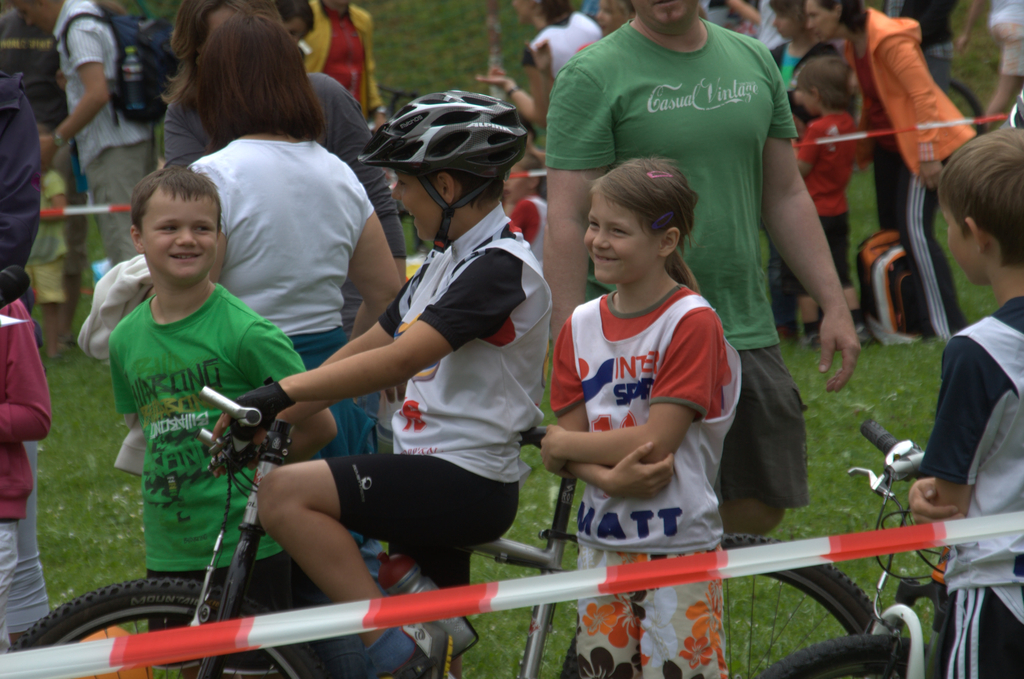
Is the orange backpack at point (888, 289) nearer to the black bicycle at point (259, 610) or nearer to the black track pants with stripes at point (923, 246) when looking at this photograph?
the black track pants with stripes at point (923, 246)

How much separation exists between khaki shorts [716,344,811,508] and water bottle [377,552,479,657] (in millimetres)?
972

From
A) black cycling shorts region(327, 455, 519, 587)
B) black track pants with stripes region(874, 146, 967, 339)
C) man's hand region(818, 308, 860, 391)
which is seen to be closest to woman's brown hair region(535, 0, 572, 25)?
black track pants with stripes region(874, 146, 967, 339)

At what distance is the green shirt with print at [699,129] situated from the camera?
10.0 ft

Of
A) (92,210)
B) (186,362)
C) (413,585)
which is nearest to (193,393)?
(186,362)

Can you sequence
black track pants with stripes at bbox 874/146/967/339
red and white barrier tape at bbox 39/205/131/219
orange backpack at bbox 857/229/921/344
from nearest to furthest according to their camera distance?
black track pants with stripes at bbox 874/146/967/339 < orange backpack at bbox 857/229/921/344 < red and white barrier tape at bbox 39/205/131/219

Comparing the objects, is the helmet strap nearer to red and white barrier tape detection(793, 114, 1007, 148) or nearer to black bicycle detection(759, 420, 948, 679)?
black bicycle detection(759, 420, 948, 679)

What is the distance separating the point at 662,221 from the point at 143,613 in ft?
5.52

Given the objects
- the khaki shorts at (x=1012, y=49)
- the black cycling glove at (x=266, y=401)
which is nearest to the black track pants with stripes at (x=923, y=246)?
the khaki shorts at (x=1012, y=49)

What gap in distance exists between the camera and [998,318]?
205 centimetres

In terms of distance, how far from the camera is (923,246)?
22.4 feet

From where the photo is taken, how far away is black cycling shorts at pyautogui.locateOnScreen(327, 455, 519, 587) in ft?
8.59

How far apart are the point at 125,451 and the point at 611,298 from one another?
1531 mm

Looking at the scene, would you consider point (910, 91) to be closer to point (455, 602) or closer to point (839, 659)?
point (839, 659)

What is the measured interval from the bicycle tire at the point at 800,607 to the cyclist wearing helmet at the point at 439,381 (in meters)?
0.66
